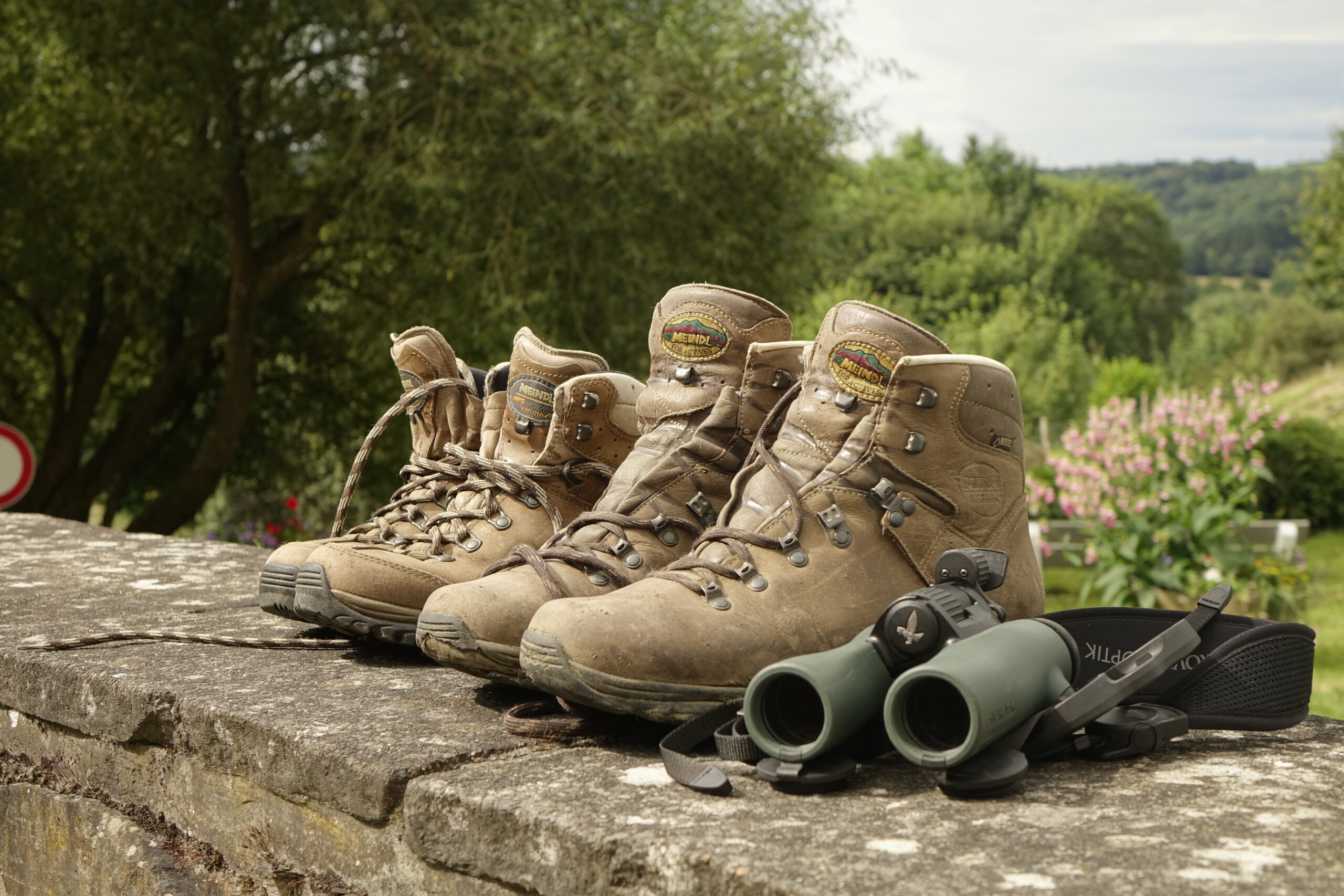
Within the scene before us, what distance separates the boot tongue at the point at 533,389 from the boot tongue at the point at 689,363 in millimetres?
212

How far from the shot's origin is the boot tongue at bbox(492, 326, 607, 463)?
6.02ft

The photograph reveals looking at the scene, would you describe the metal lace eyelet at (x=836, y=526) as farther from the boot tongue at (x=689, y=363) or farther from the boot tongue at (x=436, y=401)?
the boot tongue at (x=436, y=401)

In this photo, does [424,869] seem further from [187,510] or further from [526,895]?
[187,510]

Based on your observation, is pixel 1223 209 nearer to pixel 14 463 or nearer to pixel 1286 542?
pixel 1286 542

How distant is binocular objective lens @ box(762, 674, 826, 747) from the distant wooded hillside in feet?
274

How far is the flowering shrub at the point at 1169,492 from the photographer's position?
7.25m

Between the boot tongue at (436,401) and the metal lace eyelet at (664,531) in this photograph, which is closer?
the metal lace eyelet at (664,531)

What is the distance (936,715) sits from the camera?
118cm

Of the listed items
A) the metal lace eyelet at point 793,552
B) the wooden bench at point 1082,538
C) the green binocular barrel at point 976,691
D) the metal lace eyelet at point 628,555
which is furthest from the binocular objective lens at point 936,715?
the wooden bench at point 1082,538

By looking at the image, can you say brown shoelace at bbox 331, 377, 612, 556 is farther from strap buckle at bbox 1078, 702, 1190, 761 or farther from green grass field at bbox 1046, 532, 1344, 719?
green grass field at bbox 1046, 532, 1344, 719

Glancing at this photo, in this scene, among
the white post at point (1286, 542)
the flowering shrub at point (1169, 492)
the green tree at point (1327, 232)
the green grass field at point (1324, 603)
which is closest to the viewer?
the green grass field at point (1324, 603)

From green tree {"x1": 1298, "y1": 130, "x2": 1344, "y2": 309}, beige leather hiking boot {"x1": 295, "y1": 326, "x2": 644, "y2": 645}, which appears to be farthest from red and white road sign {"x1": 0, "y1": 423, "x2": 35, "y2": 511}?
green tree {"x1": 1298, "y1": 130, "x2": 1344, "y2": 309}

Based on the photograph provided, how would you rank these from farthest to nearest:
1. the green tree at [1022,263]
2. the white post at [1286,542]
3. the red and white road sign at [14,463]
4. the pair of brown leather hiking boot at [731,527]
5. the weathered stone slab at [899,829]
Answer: the green tree at [1022,263], the white post at [1286,542], the red and white road sign at [14,463], the pair of brown leather hiking boot at [731,527], the weathered stone slab at [899,829]

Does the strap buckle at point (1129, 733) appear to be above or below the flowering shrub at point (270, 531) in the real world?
above
